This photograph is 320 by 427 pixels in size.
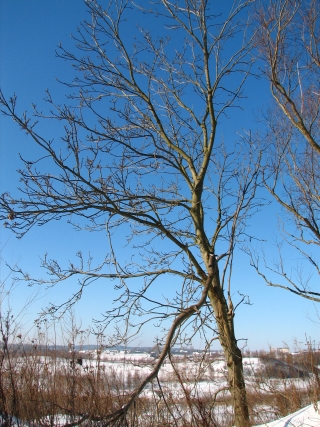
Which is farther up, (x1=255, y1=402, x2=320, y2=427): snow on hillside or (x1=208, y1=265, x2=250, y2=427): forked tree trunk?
(x1=208, y1=265, x2=250, y2=427): forked tree trunk

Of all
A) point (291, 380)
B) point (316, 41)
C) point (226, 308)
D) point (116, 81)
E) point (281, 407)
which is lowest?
point (281, 407)

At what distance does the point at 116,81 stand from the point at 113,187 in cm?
183

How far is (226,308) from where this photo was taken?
368 cm

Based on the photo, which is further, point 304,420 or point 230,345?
point 230,345

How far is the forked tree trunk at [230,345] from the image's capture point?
3.46m

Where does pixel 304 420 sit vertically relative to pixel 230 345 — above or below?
below

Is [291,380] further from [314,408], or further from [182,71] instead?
[182,71]

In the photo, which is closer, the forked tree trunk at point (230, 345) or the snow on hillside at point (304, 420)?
the snow on hillside at point (304, 420)

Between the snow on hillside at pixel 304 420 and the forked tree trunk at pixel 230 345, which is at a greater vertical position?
the forked tree trunk at pixel 230 345

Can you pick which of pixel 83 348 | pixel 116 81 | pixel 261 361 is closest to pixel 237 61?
pixel 116 81

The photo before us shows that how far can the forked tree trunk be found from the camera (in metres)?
3.46

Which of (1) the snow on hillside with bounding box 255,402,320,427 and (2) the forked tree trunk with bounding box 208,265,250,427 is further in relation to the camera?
(2) the forked tree trunk with bounding box 208,265,250,427

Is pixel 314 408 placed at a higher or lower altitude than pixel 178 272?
lower

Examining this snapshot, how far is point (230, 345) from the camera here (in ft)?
11.5
